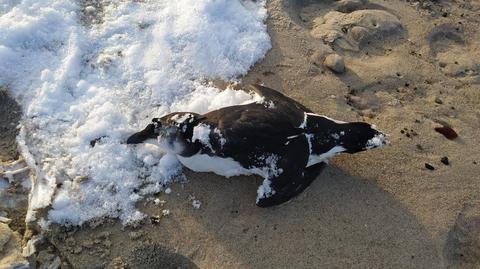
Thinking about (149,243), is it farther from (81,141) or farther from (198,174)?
(81,141)

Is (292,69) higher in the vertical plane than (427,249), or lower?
higher

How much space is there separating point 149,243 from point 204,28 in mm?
2155

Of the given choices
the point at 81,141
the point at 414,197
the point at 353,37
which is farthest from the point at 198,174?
the point at 353,37

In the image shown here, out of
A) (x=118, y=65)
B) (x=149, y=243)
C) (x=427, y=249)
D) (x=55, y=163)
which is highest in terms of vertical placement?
(x=118, y=65)

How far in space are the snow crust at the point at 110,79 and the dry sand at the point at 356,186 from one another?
0.71 ft

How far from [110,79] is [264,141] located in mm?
1674

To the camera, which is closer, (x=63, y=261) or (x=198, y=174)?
(x=63, y=261)

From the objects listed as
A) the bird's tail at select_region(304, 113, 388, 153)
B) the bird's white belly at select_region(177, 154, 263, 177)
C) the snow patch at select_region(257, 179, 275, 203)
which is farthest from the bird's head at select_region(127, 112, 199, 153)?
the bird's tail at select_region(304, 113, 388, 153)

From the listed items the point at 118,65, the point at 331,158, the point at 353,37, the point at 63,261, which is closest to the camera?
the point at 63,261

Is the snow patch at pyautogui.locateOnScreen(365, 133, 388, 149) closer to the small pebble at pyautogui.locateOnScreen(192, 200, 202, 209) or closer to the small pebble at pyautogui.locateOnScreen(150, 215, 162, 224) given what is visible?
the small pebble at pyautogui.locateOnScreen(192, 200, 202, 209)

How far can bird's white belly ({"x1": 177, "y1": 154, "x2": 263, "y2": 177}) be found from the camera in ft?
13.2

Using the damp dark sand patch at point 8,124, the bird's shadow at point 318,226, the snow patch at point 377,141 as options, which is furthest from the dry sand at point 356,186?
the damp dark sand patch at point 8,124

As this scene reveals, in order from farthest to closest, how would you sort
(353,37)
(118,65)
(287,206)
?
(353,37) < (118,65) < (287,206)

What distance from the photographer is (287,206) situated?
4.14 metres
